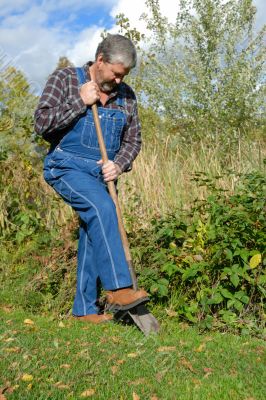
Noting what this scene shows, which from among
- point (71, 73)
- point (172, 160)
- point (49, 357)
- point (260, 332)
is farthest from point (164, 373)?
point (172, 160)

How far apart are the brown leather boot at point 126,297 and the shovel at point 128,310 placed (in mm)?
45

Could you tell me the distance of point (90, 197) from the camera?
187 inches

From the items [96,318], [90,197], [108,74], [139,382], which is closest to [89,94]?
[108,74]

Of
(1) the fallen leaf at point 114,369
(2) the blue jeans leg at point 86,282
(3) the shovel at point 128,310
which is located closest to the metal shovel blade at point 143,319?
(3) the shovel at point 128,310

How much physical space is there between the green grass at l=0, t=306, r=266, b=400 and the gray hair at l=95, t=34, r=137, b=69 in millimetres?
2002

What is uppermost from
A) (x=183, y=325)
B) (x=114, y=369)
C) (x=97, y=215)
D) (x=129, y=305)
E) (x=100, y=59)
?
(x=100, y=59)

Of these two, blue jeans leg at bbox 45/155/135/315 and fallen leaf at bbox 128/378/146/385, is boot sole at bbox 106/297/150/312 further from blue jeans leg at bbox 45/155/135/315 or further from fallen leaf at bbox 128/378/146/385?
fallen leaf at bbox 128/378/146/385

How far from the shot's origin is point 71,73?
16.6ft

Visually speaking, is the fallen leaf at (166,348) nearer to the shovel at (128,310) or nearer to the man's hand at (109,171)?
the shovel at (128,310)

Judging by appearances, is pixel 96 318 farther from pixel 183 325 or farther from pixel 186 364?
pixel 186 364

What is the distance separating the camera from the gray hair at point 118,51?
15.6 ft

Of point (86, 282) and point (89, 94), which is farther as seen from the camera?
point (86, 282)

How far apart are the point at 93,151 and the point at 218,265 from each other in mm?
1339

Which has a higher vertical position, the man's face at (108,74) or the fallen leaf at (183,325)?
the man's face at (108,74)
